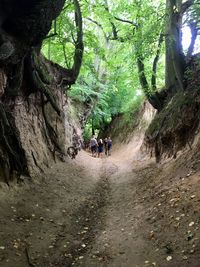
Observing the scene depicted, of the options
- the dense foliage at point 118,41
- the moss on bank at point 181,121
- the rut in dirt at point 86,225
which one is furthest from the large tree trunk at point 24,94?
the moss on bank at point 181,121

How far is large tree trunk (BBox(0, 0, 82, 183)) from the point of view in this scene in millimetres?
9414

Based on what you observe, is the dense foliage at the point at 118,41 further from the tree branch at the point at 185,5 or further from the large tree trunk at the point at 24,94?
the large tree trunk at the point at 24,94

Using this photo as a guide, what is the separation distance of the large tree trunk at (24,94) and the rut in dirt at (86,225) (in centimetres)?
224

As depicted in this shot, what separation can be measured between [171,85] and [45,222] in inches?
472

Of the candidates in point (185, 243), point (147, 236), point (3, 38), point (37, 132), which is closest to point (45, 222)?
point (147, 236)

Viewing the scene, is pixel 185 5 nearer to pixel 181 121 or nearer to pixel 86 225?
pixel 181 121

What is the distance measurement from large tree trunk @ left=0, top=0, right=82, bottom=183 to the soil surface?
34.8 inches

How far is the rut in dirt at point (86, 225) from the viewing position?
22.2 feet

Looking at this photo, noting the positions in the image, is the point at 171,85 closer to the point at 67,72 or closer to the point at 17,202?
the point at 67,72

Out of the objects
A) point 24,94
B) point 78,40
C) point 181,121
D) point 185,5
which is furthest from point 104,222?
point 78,40

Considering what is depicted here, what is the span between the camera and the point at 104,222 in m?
8.81

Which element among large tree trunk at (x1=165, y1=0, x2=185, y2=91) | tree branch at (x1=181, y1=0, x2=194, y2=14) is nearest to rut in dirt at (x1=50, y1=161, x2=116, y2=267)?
large tree trunk at (x1=165, y1=0, x2=185, y2=91)

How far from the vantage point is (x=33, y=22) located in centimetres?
949

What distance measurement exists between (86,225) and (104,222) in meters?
0.50
